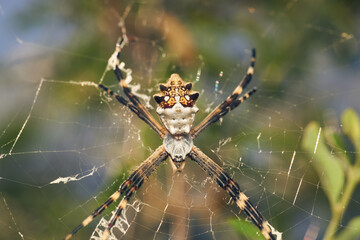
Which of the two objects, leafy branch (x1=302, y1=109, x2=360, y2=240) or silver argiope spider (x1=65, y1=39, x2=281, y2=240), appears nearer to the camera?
leafy branch (x1=302, y1=109, x2=360, y2=240)

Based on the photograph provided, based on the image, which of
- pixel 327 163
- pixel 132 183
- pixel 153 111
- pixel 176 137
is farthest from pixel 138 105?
pixel 327 163

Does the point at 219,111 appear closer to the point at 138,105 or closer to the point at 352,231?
the point at 138,105

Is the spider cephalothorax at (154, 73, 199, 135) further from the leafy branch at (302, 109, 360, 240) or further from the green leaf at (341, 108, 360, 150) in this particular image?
the green leaf at (341, 108, 360, 150)

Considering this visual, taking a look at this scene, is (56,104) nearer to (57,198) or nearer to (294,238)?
(57,198)

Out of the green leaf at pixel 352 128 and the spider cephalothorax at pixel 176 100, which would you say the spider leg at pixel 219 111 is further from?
the green leaf at pixel 352 128

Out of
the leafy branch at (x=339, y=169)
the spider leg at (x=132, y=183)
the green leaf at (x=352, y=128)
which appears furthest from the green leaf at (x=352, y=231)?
the spider leg at (x=132, y=183)

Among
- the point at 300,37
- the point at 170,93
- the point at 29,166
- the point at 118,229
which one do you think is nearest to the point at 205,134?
the point at 170,93

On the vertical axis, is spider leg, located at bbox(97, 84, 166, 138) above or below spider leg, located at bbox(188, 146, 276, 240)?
above

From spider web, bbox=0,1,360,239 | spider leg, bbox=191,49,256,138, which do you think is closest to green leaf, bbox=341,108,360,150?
spider web, bbox=0,1,360,239
